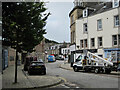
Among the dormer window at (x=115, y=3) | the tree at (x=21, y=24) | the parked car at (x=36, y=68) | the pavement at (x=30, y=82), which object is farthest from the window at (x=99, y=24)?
the tree at (x=21, y=24)

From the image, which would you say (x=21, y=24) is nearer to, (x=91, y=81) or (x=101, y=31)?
(x=91, y=81)

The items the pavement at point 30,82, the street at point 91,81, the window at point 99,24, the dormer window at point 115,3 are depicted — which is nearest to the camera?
the pavement at point 30,82

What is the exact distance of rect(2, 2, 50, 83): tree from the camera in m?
10.2

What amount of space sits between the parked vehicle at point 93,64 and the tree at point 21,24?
8.90 m

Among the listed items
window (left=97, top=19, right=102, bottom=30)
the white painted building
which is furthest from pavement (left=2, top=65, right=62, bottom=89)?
window (left=97, top=19, right=102, bottom=30)

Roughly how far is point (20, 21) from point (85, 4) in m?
26.7

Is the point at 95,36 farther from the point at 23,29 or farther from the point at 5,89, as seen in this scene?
the point at 5,89

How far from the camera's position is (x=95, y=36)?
26750mm

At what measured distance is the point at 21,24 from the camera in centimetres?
1053

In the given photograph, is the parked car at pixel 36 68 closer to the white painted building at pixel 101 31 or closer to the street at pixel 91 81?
the street at pixel 91 81

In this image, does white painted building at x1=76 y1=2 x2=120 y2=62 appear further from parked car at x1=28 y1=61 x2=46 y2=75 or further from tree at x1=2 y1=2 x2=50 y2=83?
tree at x1=2 y1=2 x2=50 y2=83

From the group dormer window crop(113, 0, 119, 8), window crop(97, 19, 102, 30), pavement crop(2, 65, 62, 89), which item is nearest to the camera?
pavement crop(2, 65, 62, 89)

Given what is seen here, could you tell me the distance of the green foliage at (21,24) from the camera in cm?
1025

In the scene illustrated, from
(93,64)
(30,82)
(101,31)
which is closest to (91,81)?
(30,82)
